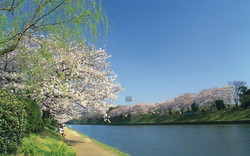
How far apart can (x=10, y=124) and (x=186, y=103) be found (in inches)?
4253

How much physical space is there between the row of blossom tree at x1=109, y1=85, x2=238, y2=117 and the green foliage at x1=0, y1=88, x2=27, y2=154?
68.1 meters

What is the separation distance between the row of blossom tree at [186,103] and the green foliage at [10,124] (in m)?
68.1

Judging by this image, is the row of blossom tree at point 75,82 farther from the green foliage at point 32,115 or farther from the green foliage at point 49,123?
the green foliage at point 49,123

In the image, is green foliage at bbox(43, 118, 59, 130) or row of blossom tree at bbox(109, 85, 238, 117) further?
row of blossom tree at bbox(109, 85, 238, 117)

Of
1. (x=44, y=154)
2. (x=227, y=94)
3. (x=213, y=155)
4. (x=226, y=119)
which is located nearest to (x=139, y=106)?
(x=227, y=94)

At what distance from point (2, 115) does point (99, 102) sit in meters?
13.1

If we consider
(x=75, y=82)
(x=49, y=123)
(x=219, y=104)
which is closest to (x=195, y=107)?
(x=219, y=104)

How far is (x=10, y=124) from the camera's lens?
1098 centimetres

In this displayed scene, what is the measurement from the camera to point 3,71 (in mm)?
19484

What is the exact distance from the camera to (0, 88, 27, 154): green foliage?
1045 centimetres

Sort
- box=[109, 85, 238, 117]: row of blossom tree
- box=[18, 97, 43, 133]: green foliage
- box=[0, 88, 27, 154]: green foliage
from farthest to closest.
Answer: box=[109, 85, 238, 117]: row of blossom tree
box=[18, 97, 43, 133]: green foliage
box=[0, 88, 27, 154]: green foliage

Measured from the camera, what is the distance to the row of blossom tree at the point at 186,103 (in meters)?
98.4

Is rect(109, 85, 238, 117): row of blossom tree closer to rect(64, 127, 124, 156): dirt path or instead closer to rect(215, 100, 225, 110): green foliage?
rect(215, 100, 225, 110): green foliage

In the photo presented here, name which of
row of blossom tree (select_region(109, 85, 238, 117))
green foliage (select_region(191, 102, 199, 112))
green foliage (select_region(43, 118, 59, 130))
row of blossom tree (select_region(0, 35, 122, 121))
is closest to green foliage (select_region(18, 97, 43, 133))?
row of blossom tree (select_region(0, 35, 122, 121))
